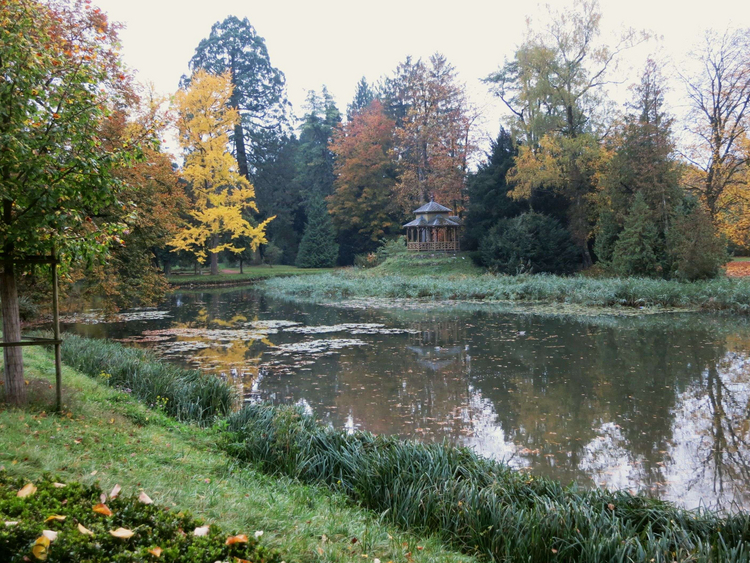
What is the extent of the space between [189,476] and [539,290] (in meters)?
17.7

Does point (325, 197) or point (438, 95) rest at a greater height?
point (438, 95)

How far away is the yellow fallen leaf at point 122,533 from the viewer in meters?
2.04

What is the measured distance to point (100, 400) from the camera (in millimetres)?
5953

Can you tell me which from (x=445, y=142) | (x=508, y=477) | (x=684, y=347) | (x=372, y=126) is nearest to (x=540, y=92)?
(x=445, y=142)

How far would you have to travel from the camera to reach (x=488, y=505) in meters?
3.71

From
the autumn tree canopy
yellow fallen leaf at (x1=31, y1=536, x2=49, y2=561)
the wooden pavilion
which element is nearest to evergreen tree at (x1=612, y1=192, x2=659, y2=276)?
the wooden pavilion

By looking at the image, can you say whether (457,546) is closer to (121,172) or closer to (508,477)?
(508,477)

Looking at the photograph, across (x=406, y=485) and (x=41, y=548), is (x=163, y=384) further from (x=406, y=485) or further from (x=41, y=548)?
(x=41, y=548)

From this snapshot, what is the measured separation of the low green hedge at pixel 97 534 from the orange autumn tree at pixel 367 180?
1393 inches

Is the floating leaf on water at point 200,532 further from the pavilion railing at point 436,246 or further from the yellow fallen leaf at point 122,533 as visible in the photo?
the pavilion railing at point 436,246

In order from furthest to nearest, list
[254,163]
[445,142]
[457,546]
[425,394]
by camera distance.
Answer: [254,163] → [445,142] → [425,394] → [457,546]

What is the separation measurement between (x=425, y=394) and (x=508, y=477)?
386 centimetres

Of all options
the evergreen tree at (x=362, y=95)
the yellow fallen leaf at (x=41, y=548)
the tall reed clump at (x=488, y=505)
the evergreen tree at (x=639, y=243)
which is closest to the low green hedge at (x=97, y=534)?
the yellow fallen leaf at (x=41, y=548)

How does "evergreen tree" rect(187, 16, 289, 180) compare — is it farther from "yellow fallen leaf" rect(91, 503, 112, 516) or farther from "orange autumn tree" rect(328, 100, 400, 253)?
"yellow fallen leaf" rect(91, 503, 112, 516)
